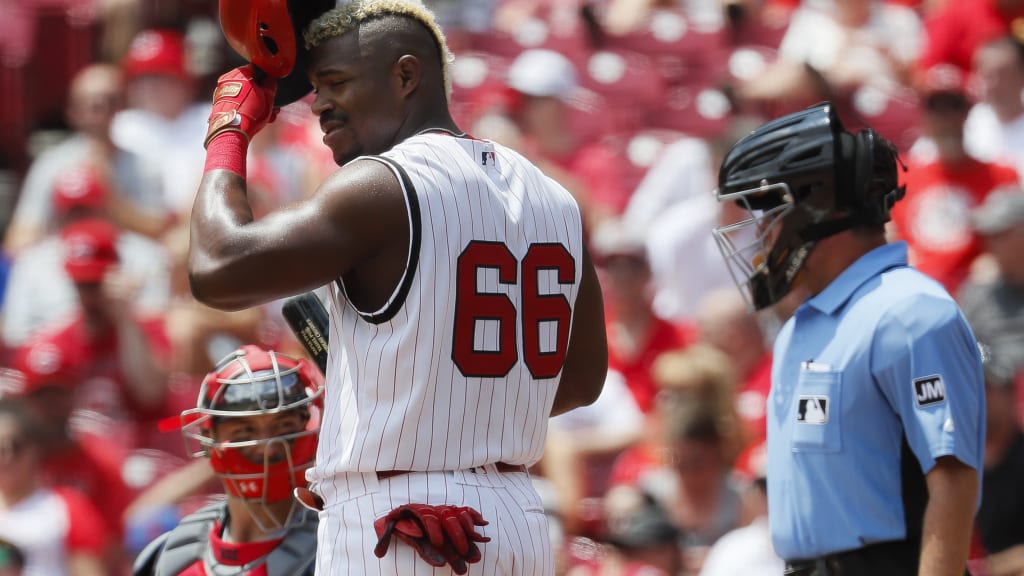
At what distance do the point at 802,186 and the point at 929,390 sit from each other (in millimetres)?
588

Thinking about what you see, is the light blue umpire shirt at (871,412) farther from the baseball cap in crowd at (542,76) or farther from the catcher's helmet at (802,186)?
the baseball cap in crowd at (542,76)

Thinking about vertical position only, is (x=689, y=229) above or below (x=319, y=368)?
above

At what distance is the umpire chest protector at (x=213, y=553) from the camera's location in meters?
3.90

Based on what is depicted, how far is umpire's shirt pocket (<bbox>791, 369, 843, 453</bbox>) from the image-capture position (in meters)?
3.58

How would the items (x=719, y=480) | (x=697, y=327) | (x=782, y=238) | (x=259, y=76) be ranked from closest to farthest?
(x=259, y=76)
(x=782, y=238)
(x=719, y=480)
(x=697, y=327)

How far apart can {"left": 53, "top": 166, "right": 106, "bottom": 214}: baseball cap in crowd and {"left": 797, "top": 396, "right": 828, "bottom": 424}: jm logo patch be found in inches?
211

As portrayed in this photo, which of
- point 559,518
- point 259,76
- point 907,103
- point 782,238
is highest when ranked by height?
point 907,103

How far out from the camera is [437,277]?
3117 mm

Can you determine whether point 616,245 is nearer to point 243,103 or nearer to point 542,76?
point 542,76

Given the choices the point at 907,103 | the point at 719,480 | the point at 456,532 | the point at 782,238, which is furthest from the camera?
the point at 907,103

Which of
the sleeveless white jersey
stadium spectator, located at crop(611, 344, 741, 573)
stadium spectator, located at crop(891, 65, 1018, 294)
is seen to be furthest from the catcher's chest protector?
stadium spectator, located at crop(891, 65, 1018, 294)

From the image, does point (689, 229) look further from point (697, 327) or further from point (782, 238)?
point (782, 238)

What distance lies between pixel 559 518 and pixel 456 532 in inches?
131

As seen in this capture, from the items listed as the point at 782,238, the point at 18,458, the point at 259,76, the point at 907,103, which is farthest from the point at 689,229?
the point at 259,76
